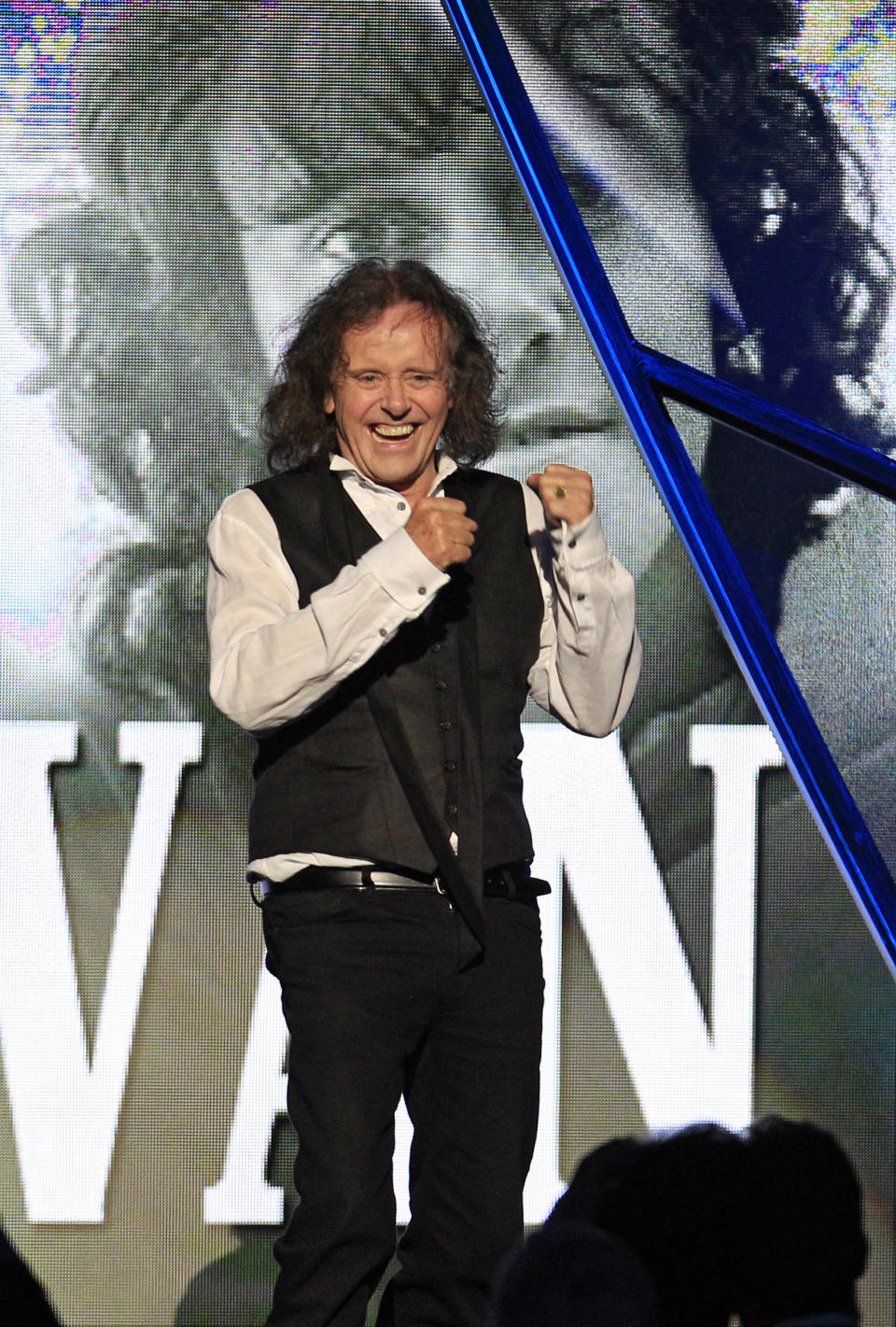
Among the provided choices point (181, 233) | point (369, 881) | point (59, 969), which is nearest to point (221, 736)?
point (59, 969)

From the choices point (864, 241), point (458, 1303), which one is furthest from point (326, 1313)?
point (864, 241)

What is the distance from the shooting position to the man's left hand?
1.65 meters

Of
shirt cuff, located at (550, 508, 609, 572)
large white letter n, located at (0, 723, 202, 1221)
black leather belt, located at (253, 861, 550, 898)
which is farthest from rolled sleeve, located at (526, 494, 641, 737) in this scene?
large white letter n, located at (0, 723, 202, 1221)

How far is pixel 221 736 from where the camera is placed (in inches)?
A: 105

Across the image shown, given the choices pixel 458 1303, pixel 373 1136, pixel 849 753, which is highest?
pixel 849 753

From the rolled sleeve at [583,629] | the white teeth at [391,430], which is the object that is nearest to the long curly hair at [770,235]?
the rolled sleeve at [583,629]

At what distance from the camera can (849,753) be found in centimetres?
197

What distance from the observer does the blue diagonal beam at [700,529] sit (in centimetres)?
161

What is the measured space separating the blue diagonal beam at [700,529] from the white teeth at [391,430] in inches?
8.9

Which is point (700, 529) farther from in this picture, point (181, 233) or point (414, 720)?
point (181, 233)

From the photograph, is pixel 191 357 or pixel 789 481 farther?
pixel 191 357

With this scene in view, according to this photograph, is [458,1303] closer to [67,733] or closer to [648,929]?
[648,929]

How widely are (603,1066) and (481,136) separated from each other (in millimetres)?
1461

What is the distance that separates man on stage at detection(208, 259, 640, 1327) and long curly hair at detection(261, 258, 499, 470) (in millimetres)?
21
